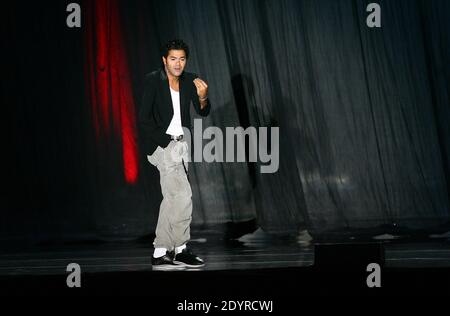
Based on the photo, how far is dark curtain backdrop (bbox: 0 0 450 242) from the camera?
18.4 ft

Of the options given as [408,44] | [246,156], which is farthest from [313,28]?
[246,156]

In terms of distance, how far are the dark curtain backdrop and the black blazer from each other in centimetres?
154

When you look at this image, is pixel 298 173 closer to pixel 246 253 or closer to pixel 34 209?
pixel 246 253

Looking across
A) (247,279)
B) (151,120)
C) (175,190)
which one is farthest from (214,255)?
(247,279)

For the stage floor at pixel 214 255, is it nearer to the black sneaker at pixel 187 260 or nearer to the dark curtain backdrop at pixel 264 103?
the black sneaker at pixel 187 260

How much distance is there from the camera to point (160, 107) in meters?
4.09

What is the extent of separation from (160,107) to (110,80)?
187 centimetres

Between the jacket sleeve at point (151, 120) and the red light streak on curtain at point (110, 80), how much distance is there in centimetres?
176

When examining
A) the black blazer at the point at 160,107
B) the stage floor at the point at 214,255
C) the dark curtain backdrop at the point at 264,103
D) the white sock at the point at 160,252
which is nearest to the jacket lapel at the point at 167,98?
the black blazer at the point at 160,107

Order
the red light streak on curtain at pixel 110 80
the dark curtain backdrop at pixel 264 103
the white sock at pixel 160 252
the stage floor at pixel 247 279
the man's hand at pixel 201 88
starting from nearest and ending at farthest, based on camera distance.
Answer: the stage floor at pixel 247 279
the man's hand at pixel 201 88
the white sock at pixel 160 252
the dark curtain backdrop at pixel 264 103
the red light streak on curtain at pixel 110 80

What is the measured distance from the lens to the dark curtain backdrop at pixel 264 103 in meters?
5.60

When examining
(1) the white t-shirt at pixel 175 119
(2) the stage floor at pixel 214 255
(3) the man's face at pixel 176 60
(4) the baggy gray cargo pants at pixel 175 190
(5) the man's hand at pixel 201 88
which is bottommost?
(2) the stage floor at pixel 214 255

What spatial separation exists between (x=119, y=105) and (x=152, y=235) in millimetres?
1024

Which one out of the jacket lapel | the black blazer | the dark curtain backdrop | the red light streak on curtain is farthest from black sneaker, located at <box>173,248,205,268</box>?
the red light streak on curtain
